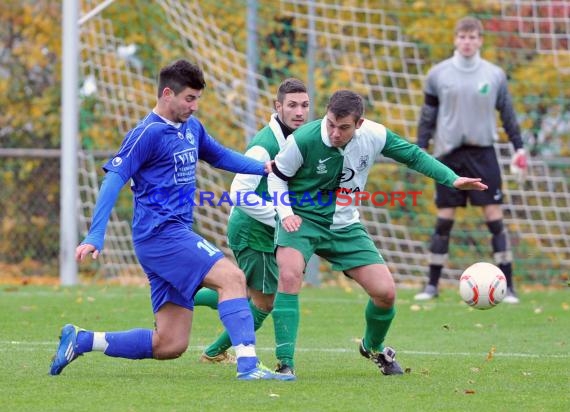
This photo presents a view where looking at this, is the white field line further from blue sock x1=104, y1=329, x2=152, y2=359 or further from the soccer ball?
blue sock x1=104, y1=329, x2=152, y2=359

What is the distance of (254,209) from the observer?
659 cm

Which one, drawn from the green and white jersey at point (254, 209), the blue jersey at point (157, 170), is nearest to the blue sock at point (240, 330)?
the blue jersey at point (157, 170)

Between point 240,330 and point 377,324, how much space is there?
0.91m

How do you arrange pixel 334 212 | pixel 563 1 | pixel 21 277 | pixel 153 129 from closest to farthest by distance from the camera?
1. pixel 153 129
2. pixel 334 212
3. pixel 563 1
4. pixel 21 277

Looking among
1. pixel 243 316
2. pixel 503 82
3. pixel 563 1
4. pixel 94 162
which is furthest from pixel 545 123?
pixel 243 316

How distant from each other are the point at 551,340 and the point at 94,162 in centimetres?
642

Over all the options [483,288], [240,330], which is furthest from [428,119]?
[240,330]

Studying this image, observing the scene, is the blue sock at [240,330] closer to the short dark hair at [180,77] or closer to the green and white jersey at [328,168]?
the green and white jersey at [328,168]

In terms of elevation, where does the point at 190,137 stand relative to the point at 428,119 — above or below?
below

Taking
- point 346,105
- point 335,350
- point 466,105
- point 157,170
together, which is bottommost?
point 335,350

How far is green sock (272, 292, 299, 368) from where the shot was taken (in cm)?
588

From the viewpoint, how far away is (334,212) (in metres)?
6.22

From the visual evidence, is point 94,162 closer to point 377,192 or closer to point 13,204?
point 13,204

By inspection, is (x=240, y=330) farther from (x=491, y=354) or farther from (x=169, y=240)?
(x=491, y=354)
